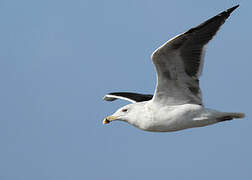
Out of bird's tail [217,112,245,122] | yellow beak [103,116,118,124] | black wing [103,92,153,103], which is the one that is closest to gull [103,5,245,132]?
bird's tail [217,112,245,122]

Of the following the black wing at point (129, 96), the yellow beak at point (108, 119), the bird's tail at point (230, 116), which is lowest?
the yellow beak at point (108, 119)

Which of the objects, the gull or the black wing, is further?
the black wing

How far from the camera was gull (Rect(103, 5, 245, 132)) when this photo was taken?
11359 mm

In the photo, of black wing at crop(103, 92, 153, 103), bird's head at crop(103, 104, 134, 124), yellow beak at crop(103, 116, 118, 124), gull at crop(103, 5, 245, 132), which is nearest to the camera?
gull at crop(103, 5, 245, 132)

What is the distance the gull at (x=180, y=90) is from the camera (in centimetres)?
1136

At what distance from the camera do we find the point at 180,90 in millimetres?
12305

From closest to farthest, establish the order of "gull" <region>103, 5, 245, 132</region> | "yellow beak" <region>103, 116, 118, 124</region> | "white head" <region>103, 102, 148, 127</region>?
"gull" <region>103, 5, 245, 132</region> → "white head" <region>103, 102, 148, 127</region> → "yellow beak" <region>103, 116, 118, 124</region>

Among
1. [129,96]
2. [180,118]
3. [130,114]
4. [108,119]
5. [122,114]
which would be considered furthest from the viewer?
[129,96]

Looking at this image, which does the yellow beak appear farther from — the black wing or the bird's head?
the black wing

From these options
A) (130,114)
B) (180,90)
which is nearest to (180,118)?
(180,90)

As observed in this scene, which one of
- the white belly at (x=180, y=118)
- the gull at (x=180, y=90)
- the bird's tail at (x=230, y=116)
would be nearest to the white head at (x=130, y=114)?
the gull at (x=180, y=90)

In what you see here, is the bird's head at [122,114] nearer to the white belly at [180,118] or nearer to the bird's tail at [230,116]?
the white belly at [180,118]

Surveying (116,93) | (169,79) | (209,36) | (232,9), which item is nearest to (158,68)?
(169,79)

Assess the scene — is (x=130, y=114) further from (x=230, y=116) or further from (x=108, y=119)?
(x=230, y=116)
